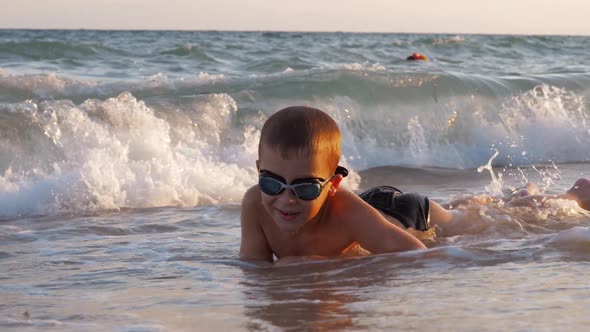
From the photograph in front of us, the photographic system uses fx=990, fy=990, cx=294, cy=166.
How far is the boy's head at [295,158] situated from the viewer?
406 cm

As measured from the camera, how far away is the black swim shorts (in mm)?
5117

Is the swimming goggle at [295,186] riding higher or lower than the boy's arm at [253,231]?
higher

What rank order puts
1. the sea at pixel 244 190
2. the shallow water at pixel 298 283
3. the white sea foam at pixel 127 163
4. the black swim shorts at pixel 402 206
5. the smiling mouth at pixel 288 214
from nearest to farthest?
the shallow water at pixel 298 283
the sea at pixel 244 190
the smiling mouth at pixel 288 214
the black swim shorts at pixel 402 206
the white sea foam at pixel 127 163

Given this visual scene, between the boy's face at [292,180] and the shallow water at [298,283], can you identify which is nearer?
the shallow water at [298,283]

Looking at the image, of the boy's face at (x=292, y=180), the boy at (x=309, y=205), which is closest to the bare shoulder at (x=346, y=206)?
the boy at (x=309, y=205)

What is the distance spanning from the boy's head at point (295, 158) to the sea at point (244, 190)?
36cm

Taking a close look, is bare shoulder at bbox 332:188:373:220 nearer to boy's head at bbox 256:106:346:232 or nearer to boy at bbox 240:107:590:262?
boy at bbox 240:107:590:262

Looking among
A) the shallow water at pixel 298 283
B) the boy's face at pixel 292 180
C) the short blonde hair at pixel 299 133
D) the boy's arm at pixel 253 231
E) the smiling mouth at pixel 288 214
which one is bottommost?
the shallow water at pixel 298 283

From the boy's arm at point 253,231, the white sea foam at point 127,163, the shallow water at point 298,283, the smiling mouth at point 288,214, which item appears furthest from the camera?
the white sea foam at point 127,163

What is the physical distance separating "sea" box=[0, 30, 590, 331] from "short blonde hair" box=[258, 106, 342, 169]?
0.57 metres

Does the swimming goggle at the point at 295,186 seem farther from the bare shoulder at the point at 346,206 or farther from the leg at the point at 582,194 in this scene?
the leg at the point at 582,194

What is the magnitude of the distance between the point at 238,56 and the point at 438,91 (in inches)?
284

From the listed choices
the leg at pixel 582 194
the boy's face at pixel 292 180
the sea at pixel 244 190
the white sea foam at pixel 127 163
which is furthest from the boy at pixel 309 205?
the white sea foam at pixel 127 163

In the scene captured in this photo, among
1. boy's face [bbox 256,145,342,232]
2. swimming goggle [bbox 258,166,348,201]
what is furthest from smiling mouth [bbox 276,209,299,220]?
swimming goggle [bbox 258,166,348,201]
